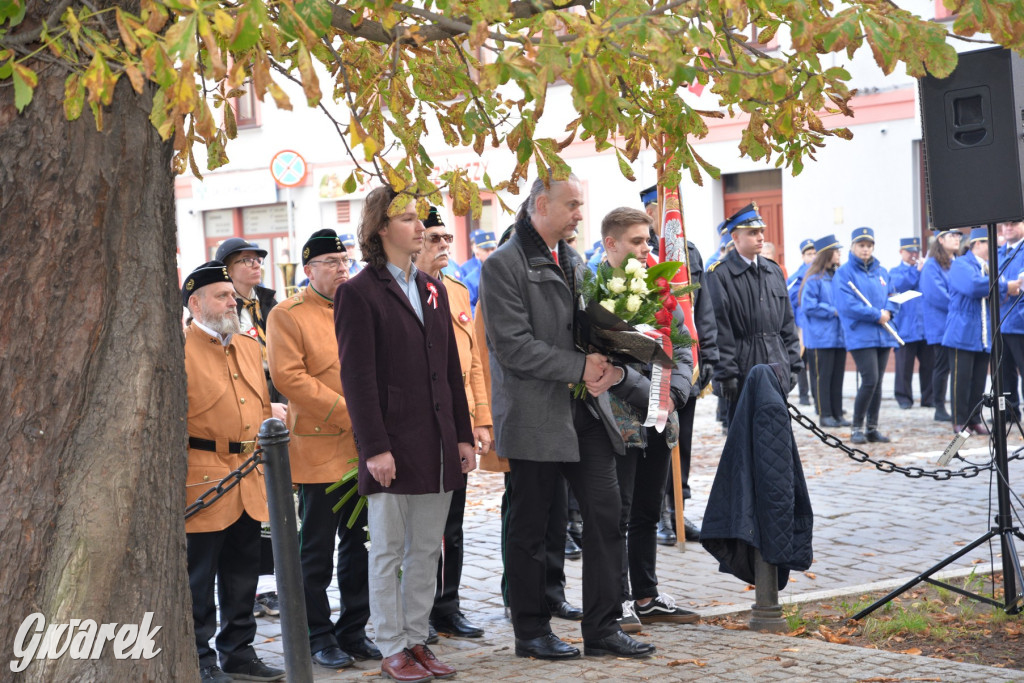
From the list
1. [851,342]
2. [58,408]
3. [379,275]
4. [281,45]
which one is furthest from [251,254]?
[851,342]

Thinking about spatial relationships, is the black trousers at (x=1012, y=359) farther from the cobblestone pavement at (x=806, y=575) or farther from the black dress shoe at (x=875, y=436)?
the black dress shoe at (x=875, y=436)

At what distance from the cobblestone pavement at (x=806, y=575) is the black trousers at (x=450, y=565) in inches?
8.3

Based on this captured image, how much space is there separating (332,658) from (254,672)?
367 mm

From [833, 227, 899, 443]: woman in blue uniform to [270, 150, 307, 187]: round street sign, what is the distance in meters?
8.02

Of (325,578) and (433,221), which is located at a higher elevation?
(433,221)

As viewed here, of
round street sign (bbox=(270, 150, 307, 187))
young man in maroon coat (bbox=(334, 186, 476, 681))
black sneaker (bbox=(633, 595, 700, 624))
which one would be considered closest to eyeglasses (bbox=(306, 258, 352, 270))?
young man in maroon coat (bbox=(334, 186, 476, 681))

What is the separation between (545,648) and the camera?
18.5 ft

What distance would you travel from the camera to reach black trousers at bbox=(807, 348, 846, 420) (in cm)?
1471

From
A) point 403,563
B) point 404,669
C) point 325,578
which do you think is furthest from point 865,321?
point 404,669

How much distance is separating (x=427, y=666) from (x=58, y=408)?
225 centimetres

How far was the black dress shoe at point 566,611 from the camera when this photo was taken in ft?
21.5

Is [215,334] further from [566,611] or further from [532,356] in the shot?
[566,611]

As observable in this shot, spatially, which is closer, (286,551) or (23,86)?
(23,86)

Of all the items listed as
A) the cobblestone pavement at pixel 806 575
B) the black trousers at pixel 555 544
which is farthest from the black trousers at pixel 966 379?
Result: the black trousers at pixel 555 544
